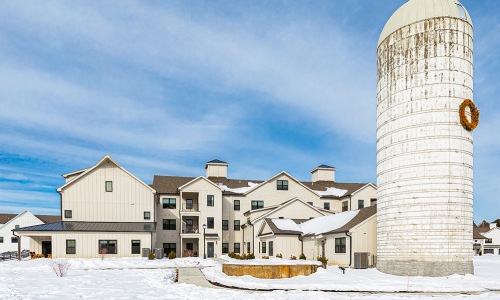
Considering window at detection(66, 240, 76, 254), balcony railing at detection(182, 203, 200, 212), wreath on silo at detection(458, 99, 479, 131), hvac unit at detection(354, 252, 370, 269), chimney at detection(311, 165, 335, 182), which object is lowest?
window at detection(66, 240, 76, 254)

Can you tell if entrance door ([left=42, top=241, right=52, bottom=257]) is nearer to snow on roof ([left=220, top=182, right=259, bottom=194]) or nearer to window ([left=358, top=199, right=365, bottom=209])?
snow on roof ([left=220, top=182, right=259, bottom=194])

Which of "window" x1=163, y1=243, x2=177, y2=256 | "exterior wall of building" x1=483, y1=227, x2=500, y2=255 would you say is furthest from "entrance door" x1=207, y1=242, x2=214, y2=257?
"exterior wall of building" x1=483, y1=227, x2=500, y2=255

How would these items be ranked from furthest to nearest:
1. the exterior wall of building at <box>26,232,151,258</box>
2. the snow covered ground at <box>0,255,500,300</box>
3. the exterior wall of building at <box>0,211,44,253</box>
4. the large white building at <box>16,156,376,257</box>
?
the exterior wall of building at <box>0,211,44,253</box> → the large white building at <box>16,156,376,257</box> → the exterior wall of building at <box>26,232,151,258</box> → the snow covered ground at <box>0,255,500,300</box>

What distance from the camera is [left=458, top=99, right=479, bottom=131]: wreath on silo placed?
25.3 metres

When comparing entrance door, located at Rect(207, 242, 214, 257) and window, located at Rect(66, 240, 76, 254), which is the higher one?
window, located at Rect(66, 240, 76, 254)

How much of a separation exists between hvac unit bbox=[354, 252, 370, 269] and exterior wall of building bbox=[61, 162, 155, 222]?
79.0 feet

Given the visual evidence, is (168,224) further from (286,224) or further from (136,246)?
(286,224)

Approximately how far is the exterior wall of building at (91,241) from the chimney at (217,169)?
1658cm

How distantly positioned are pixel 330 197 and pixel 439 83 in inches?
1275

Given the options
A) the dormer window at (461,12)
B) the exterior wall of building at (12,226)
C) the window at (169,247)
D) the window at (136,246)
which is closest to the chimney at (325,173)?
the window at (169,247)

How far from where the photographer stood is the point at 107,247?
41688 mm

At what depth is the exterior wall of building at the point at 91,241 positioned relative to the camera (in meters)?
40.5

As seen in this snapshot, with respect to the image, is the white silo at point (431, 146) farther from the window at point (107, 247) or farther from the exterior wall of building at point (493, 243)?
the exterior wall of building at point (493, 243)

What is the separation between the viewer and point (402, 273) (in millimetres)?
25828
